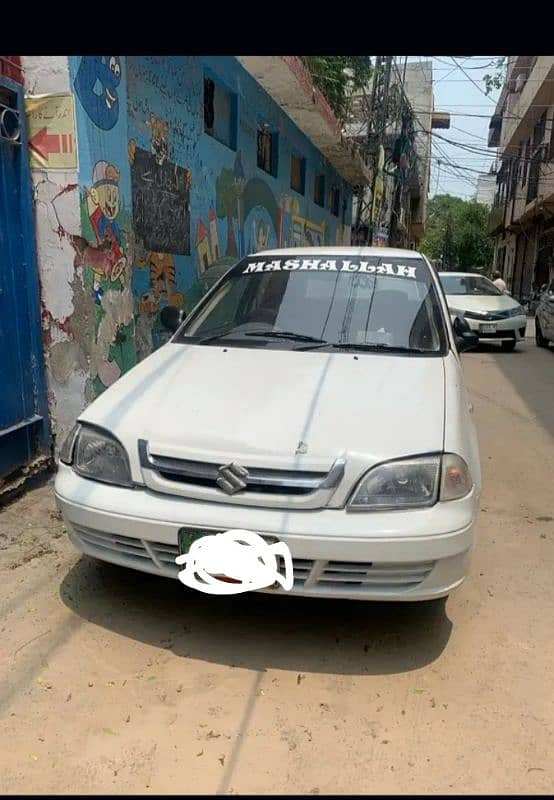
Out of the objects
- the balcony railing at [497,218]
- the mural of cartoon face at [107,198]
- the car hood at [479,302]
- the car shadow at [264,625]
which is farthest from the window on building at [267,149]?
the balcony railing at [497,218]

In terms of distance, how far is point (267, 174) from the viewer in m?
10.0

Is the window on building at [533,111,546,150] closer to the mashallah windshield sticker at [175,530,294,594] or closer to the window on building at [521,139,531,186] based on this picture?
the window on building at [521,139,531,186]

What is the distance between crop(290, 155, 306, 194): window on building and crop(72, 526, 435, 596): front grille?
398 inches

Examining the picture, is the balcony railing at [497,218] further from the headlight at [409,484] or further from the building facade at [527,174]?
the headlight at [409,484]

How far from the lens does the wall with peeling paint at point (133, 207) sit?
4.43 meters

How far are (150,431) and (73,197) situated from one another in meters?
2.43

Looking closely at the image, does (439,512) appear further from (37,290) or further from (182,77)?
(182,77)

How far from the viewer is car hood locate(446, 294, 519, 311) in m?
12.0

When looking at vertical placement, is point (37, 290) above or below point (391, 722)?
above

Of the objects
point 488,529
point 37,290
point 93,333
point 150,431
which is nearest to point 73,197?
point 37,290

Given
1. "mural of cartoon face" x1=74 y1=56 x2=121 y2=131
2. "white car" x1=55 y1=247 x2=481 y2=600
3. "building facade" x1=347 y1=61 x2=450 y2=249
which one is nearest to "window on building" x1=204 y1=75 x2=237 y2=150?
"mural of cartoon face" x1=74 y1=56 x2=121 y2=131

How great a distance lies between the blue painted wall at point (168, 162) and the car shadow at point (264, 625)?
220 centimetres

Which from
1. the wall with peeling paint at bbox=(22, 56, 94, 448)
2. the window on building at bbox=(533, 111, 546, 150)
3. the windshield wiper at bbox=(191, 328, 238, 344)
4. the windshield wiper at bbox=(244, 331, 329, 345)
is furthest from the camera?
the window on building at bbox=(533, 111, 546, 150)

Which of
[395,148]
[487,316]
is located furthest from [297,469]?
[395,148]
